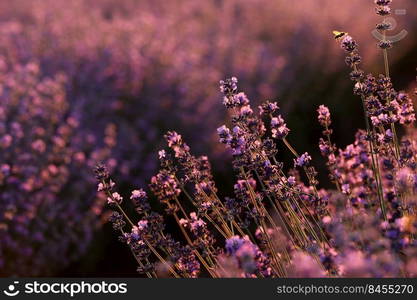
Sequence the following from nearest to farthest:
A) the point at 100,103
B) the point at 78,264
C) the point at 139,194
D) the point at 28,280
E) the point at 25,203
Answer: the point at 28,280
the point at 139,194
the point at 25,203
the point at 78,264
the point at 100,103

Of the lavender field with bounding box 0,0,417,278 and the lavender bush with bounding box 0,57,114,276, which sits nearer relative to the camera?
the lavender field with bounding box 0,0,417,278

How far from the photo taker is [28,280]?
234 cm

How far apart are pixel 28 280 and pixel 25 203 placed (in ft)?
8.60

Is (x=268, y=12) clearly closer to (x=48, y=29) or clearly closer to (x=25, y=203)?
(x=48, y=29)

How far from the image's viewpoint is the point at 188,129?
6328mm

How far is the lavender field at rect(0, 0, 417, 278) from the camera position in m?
2.59

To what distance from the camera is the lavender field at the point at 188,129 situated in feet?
8.49

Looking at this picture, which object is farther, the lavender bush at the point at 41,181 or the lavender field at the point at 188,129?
the lavender bush at the point at 41,181

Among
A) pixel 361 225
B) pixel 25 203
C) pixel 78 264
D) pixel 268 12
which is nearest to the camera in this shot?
pixel 361 225

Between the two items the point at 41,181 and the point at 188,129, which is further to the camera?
the point at 188,129

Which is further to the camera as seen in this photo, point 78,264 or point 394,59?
point 394,59

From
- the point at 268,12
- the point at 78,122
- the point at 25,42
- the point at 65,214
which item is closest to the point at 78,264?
the point at 65,214

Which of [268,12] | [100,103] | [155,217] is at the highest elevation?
[268,12]

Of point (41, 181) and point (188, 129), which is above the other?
point (188, 129)
